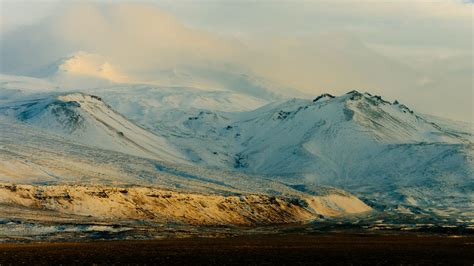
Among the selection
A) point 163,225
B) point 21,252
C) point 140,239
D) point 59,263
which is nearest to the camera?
point 59,263

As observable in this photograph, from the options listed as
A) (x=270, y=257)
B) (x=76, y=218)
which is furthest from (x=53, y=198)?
(x=270, y=257)

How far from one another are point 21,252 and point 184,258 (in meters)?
20.6

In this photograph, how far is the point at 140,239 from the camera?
452 ft

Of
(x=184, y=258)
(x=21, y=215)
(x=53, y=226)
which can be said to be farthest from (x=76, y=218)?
(x=184, y=258)

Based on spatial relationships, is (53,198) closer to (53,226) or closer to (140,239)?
(53,226)

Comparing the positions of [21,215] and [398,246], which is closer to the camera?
[398,246]

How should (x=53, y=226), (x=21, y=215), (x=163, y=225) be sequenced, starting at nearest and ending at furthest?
(x=53, y=226), (x=21, y=215), (x=163, y=225)

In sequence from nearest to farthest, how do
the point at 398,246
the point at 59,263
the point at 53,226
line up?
the point at 59,263
the point at 398,246
the point at 53,226

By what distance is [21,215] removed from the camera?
558 ft

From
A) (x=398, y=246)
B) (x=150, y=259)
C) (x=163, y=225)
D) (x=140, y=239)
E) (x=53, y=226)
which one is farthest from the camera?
(x=163, y=225)

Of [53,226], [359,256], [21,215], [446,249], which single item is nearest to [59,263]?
[359,256]

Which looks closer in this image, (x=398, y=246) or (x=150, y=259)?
(x=150, y=259)

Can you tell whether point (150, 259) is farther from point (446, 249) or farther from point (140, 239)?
point (140, 239)

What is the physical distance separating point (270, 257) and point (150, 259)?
1354cm
